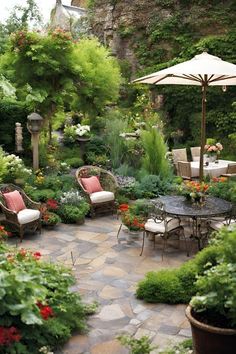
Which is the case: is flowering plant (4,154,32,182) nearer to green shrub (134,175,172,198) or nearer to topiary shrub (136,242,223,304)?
green shrub (134,175,172,198)

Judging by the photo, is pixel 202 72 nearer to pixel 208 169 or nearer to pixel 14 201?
pixel 208 169

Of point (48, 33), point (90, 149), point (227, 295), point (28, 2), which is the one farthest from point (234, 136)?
point (28, 2)

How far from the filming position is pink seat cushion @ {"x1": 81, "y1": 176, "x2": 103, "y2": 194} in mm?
10164

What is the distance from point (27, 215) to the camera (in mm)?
8391

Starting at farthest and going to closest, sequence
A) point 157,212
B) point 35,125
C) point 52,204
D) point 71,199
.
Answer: point 35,125
point 71,199
point 52,204
point 157,212

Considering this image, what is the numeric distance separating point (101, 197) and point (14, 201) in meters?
2.07

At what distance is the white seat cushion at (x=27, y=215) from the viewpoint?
830 cm

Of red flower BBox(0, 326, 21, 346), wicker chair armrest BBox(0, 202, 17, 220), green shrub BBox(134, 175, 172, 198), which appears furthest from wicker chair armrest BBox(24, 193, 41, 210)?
red flower BBox(0, 326, 21, 346)

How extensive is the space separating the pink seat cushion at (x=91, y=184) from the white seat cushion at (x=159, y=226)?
2.67 m

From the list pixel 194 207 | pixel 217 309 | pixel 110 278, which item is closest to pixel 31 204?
pixel 110 278

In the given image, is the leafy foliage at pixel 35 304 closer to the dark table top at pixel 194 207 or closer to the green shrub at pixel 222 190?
the dark table top at pixel 194 207

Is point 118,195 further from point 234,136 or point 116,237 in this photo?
point 234,136

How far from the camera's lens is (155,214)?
756cm

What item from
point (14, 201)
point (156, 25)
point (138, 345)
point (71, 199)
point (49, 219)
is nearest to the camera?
point (138, 345)
